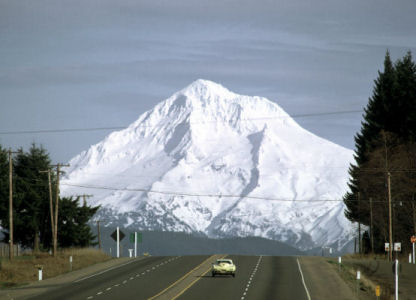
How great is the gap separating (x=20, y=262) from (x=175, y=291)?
27.8 metres

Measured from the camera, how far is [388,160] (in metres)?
104

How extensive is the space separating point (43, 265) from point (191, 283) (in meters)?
21.2

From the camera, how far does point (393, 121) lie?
120125mm

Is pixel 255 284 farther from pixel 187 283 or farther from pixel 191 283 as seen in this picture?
pixel 187 283

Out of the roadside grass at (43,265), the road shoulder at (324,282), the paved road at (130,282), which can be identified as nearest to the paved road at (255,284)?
the road shoulder at (324,282)

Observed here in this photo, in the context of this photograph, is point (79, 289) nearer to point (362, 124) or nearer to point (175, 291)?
point (175, 291)

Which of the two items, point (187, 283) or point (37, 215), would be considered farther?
point (37, 215)

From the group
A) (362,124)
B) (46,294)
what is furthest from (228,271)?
(362,124)

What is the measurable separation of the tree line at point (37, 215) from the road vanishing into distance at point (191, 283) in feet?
91.4

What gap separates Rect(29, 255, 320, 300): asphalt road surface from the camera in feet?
178

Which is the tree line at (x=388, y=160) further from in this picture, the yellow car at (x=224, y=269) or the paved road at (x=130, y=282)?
the yellow car at (x=224, y=269)

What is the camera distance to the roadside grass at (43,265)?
6944cm

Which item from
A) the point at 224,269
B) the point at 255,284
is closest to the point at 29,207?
the point at 224,269

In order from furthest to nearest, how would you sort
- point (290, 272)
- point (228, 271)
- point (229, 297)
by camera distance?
point (290, 272) → point (228, 271) → point (229, 297)
